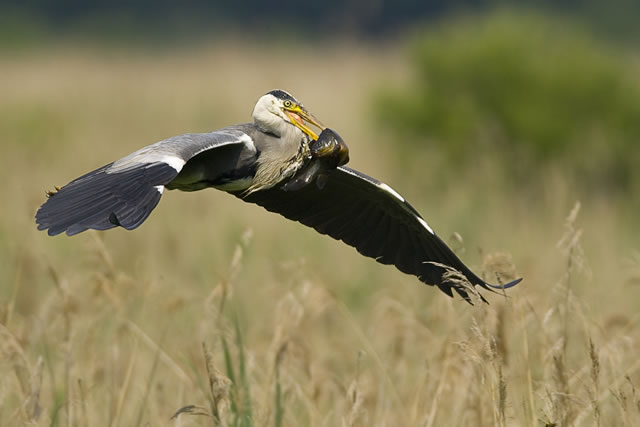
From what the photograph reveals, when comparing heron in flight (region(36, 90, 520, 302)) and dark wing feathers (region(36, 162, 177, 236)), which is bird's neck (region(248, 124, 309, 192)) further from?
dark wing feathers (region(36, 162, 177, 236))

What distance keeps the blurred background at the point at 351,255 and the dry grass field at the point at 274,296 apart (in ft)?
0.08

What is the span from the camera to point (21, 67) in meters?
18.1

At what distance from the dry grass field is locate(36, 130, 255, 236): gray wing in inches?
20.3

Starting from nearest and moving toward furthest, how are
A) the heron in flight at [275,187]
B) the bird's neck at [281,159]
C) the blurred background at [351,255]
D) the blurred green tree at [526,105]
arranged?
the heron in flight at [275,187] < the blurred background at [351,255] < the bird's neck at [281,159] < the blurred green tree at [526,105]

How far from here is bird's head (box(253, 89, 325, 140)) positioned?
4242 millimetres

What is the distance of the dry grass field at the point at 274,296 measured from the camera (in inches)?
157

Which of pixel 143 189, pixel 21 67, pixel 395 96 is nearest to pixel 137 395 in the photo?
pixel 143 189

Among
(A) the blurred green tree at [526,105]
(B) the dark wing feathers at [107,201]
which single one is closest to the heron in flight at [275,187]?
(B) the dark wing feathers at [107,201]

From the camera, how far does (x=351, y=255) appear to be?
342 inches

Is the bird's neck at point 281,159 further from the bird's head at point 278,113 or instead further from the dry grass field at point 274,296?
the dry grass field at point 274,296

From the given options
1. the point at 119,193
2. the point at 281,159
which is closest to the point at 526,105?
the point at 281,159

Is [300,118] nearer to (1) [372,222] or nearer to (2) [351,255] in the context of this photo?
(1) [372,222]

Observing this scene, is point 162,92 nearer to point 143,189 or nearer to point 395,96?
point 395,96

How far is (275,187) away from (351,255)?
4338 mm
